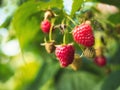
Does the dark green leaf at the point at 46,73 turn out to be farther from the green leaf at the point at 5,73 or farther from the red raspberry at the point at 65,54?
the red raspberry at the point at 65,54

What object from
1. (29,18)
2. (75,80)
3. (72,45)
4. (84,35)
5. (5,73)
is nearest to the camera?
(84,35)

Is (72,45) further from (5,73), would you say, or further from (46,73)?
(5,73)

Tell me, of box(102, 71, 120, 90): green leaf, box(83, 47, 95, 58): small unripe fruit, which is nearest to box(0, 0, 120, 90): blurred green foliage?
box(102, 71, 120, 90): green leaf

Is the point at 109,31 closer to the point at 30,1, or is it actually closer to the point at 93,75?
the point at 30,1

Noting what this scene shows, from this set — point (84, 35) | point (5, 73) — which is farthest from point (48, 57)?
point (84, 35)

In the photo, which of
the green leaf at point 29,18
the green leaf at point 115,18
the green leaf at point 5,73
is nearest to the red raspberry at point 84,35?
the green leaf at point 29,18

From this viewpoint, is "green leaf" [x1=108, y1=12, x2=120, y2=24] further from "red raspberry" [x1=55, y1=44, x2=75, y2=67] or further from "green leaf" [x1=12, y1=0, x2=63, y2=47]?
"red raspberry" [x1=55, y1=44, x2=75, y2=67]
